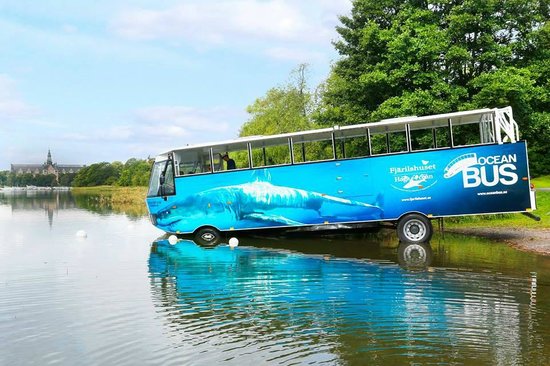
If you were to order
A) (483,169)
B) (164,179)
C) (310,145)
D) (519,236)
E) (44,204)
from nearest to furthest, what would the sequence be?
(483,169) < (519,236) < (164,179) < (310,145) < (44,204)

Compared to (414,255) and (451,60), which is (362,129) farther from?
(451,60)

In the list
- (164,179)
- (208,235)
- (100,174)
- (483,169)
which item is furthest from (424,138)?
(100,174)

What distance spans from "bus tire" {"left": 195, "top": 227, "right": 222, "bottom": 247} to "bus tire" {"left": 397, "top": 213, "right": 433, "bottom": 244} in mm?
6899

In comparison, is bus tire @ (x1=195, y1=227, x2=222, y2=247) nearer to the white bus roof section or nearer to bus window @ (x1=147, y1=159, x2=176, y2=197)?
bus window @ (x1=147, y1=159, x2=176, y2=197)

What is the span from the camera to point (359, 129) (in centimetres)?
1805

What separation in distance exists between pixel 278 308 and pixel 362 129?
404 inches

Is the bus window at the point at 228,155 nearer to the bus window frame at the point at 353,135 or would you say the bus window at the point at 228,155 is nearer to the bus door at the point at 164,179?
the bus window frame at the point at 353,135

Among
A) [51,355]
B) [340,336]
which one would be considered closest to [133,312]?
[51,355]

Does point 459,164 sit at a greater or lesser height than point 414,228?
greater

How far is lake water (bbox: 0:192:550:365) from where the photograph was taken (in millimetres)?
6789

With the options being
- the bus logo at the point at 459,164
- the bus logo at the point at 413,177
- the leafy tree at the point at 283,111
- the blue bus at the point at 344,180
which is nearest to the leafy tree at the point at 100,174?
the leafy tree at the point at 283,111

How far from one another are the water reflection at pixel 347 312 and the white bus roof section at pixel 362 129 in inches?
216

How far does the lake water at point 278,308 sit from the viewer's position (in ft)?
22.3

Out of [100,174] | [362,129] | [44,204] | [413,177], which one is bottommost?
[44,204]
